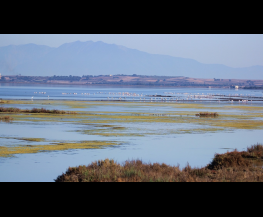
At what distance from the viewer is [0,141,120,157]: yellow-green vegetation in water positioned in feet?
61.0

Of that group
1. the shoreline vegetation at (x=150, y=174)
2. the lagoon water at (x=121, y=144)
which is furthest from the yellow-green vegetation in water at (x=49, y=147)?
the shoreline vegetation at (x=150, y=174)

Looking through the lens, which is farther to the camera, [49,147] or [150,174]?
[49,147]

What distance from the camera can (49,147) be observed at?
65.8ft

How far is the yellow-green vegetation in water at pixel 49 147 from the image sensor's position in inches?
732

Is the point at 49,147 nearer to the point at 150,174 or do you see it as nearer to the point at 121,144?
the point at 121,144

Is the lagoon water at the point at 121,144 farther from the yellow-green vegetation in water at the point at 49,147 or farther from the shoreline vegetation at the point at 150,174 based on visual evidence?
the shoreline vegetation at the point at 150,174

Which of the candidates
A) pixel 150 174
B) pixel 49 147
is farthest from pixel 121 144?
pixel 150 174

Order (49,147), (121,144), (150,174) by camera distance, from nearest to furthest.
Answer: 1. (150,174)
2. (49,147)
3. (121,144)

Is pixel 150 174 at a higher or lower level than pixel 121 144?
higher

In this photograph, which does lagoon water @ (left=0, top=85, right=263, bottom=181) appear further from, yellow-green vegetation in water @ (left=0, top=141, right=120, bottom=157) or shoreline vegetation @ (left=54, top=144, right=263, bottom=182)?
shoreline vegetation @ (left=54, top=144, right=263, bottom=182)

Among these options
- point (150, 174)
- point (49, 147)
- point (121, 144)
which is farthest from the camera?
point (121, 144)
